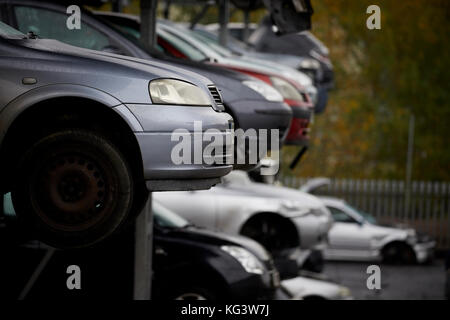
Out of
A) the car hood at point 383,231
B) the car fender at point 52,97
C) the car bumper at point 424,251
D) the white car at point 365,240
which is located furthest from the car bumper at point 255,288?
the car bumper at point 424,251

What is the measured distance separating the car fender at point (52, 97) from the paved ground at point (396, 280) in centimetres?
1022

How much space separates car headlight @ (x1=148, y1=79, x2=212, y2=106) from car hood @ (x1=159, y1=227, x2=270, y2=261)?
3477 millimetres

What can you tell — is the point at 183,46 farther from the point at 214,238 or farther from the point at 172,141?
the point at 172,141

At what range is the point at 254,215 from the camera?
13117mm

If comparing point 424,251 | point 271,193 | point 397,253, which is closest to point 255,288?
point 271,193

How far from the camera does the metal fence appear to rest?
26078 mm

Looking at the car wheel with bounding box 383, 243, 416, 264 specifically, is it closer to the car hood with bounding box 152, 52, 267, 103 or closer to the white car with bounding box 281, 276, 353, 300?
the white car with bounding box 281, 276, 353, 300

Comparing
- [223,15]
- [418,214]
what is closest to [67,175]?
[223,15]

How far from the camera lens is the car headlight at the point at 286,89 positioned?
33.7 feet

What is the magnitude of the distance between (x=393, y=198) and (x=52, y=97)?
20801 millimetres

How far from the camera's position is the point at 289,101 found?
1037 centimetres

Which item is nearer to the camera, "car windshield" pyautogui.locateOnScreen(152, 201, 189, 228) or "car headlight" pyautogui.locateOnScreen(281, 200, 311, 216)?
"car windshield" pyautogui.locateOnScreen(152, 201, 189, 228)

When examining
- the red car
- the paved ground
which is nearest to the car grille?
the red car
